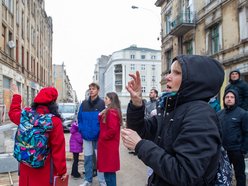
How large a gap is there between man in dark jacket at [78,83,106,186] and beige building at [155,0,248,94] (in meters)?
11.5

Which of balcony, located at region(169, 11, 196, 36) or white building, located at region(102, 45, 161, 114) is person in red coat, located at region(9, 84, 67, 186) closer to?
balcony, located at region(169, 11, 196, 36)

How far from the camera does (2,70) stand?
66.5 feet

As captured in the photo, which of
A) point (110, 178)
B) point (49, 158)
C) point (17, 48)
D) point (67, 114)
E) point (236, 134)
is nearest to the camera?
point (49, 158)

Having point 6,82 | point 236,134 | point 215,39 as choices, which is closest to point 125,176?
point 236,134

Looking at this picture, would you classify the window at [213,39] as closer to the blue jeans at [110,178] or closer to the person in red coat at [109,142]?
the person in red coat at [109,142]

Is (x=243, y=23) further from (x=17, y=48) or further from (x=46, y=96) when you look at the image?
(x=17, y=48)

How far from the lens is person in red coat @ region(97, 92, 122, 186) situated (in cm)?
502

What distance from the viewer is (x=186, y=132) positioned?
165 centimetres

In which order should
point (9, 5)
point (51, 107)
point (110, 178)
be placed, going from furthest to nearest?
point (9, 5), point (110, 178), point (51, 107)

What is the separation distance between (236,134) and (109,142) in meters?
2.17

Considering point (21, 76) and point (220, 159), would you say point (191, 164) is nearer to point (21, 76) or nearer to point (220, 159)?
point (220, 159)

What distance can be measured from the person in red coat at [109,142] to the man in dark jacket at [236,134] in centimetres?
185

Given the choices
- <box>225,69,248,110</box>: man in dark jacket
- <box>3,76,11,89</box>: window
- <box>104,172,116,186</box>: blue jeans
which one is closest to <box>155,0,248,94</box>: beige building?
<box>225,69,248,110</box>: man in dark jacket

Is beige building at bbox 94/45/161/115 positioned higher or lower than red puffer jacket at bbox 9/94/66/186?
higher
